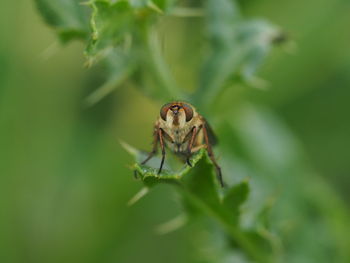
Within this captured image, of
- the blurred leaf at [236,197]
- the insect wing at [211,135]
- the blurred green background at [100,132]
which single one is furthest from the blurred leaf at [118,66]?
the blurred green background at [100,132]

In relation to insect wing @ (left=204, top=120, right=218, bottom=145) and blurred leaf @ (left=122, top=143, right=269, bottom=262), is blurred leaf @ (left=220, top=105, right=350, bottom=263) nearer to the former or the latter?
blurred leaf @ (left=122, top=143, right=269, bottom=262)

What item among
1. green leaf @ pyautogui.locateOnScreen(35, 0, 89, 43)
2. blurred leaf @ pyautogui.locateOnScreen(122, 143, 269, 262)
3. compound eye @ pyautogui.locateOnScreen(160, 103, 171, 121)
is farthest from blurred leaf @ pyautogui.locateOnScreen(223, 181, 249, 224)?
green leaf @ pyautogui.locateOnScreen(35, 0, 89, 43)

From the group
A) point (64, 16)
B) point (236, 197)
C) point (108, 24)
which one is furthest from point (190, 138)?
point (64, 16)

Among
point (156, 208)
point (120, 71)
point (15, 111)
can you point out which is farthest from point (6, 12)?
point (120, 71)

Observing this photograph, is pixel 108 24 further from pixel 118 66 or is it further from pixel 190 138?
pixel 190 138

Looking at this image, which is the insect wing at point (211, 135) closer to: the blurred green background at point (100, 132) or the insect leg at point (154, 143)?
the insect leg at point (154, 143)

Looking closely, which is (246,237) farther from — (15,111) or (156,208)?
(15,111)

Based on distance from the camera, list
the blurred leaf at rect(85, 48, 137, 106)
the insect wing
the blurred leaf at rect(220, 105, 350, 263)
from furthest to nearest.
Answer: the blurred leaf at rect(220, 105, 350, 263)
the blurred leaf at rect(85, 48, 137, 106)
the insect wing
